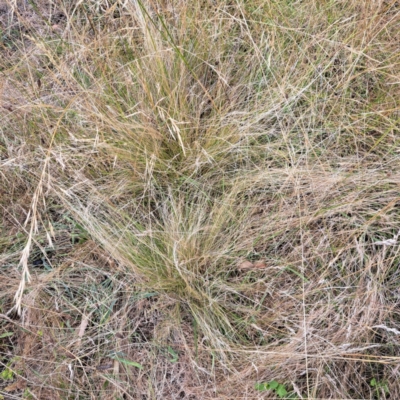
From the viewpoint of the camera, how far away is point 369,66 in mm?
1561

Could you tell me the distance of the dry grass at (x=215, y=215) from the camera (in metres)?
1.30

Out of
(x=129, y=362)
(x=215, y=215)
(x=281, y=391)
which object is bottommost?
(x=281, y=391)

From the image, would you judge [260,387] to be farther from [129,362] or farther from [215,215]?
[215,215]

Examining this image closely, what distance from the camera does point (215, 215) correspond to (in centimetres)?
145

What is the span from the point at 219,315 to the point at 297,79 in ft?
2.71

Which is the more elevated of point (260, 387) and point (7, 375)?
point (7, 375)

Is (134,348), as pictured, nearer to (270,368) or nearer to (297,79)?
(270,368)

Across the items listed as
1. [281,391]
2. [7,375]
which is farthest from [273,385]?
[7,375]

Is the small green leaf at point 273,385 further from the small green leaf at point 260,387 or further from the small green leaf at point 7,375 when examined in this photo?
the small green leaf at point 7,375

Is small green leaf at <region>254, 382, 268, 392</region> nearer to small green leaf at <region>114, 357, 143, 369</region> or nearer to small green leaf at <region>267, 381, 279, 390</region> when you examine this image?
small green leaf at <region>267, 381, 279, 390</region>

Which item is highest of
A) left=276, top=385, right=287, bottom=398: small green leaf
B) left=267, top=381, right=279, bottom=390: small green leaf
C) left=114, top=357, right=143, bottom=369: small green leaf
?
left=114, top=357, right=143, bottom=369: small green leaf

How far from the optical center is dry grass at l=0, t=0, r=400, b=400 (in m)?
1.30

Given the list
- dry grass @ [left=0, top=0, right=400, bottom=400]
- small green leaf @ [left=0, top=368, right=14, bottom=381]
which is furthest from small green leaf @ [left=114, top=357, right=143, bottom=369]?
small green leaf @ [left=0, top=368, right=14, bottom=381]

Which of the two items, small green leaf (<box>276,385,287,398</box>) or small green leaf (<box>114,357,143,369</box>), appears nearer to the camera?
small green leaf (<box>276,385,287,398</box>)
